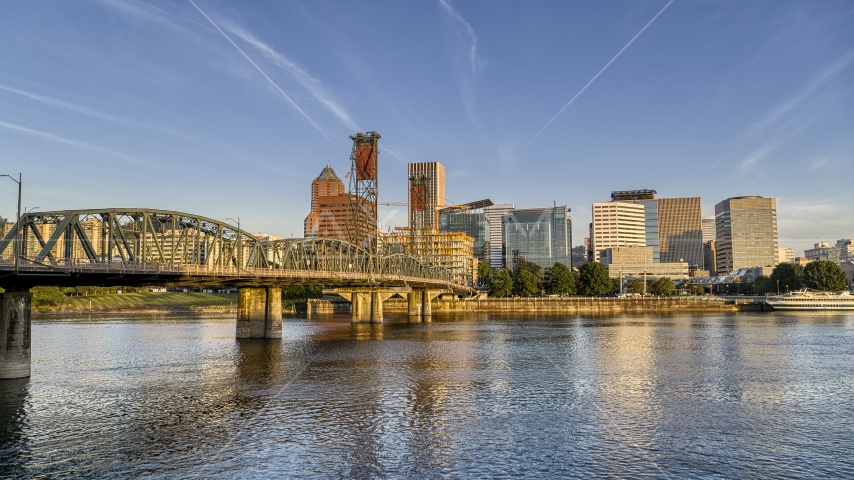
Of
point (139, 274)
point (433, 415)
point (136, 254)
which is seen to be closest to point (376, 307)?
point (136, 254)

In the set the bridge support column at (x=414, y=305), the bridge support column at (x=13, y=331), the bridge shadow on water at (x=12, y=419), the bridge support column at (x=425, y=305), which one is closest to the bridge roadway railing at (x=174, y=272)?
the bridge support column at (x=13, y=331)

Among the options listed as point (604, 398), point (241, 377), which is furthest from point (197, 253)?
point (604, 398)

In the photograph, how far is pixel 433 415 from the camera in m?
43.3

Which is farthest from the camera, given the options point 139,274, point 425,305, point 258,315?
point 425,305

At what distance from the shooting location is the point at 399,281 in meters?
146

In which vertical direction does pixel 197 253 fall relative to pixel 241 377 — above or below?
above

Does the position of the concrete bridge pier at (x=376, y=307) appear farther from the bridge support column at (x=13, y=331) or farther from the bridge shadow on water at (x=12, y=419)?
the bridge shadow on water at (x=12, y=419)

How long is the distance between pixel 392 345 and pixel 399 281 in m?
50.5

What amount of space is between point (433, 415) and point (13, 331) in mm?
40778

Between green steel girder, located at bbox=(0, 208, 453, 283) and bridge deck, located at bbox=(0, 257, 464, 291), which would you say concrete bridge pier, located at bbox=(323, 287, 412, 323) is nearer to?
green steel girder, located at bbox=(0, 208, 453, 283)

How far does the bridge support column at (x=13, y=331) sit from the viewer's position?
56.6 m

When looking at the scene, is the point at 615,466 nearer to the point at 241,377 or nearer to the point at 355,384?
the point at 355,384

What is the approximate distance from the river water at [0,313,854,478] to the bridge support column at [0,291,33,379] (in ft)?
7.10

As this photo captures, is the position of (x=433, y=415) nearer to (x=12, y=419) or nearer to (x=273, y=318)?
(x=12, y=419)
